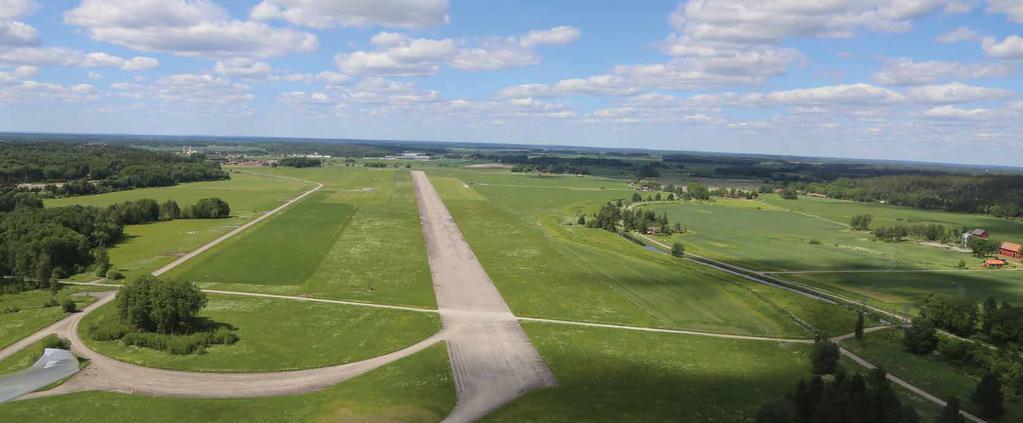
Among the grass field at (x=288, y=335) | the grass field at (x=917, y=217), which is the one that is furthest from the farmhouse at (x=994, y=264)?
the grass field at (x=288, y=335)

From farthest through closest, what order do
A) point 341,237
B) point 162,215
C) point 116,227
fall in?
point 162,215
point 341,237
point 116,227

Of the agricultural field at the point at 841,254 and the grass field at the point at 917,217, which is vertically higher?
the grass field at the point at 917,217

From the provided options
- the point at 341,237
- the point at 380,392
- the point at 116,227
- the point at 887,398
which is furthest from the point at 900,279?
the point at 116,227

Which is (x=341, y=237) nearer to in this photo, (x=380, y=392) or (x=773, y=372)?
(x=380, y=392)

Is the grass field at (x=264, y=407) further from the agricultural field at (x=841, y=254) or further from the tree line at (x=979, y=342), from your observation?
the agricultural field at (x=841, y=254)

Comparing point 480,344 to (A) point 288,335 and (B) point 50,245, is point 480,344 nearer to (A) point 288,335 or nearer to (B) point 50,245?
(A) point 288,335

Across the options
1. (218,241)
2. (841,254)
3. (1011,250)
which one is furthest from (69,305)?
(1011,250)
